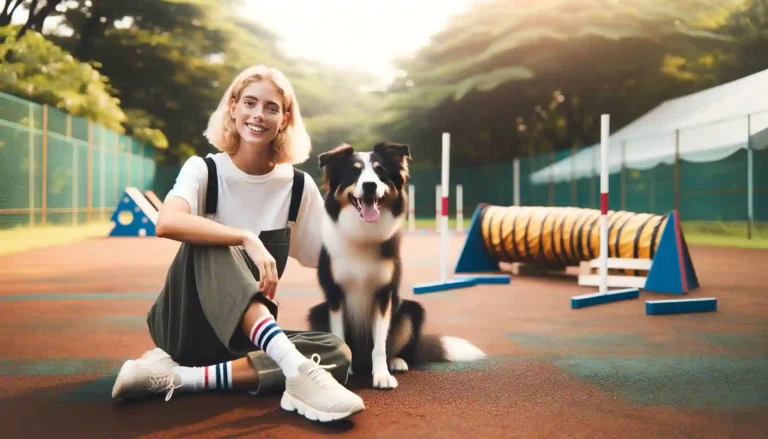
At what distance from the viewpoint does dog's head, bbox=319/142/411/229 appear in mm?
3105

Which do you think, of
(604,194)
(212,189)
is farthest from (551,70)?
(212,189)

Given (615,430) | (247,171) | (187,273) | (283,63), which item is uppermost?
(283,63)

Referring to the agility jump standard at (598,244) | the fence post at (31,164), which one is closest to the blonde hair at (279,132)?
the agility jump standard at (598,244)

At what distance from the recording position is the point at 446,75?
81.8 ft

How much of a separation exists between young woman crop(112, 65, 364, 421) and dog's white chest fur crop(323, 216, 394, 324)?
0.23 meters

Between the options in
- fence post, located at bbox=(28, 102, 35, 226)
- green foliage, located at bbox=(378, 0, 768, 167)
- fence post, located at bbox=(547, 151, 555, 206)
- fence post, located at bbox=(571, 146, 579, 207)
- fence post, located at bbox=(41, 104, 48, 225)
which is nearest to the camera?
fence post, located at bbox=(28, 102, 35, 226)

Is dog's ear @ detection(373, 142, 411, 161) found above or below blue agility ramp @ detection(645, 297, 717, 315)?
above

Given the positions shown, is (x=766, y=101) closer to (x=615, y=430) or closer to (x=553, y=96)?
(x=615, y=430)

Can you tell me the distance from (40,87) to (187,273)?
14.1 m

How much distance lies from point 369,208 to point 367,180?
0.45 ft

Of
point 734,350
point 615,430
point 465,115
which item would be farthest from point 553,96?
point 615,430

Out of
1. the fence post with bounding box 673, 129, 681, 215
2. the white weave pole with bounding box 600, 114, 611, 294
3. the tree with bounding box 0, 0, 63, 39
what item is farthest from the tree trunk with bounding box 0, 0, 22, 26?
the fence post with bounding box 673, 129, 681, 215

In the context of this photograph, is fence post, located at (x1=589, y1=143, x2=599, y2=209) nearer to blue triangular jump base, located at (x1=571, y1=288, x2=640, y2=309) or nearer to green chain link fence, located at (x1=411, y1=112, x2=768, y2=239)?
green chain link fence, located at (x1=411, y1=112, x2=768, y2=239)

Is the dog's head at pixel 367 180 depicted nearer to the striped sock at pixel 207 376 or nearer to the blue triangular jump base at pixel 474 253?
the striped sock at pixel 207 376
